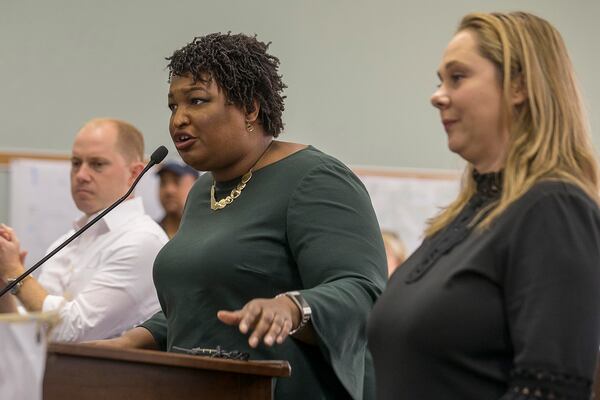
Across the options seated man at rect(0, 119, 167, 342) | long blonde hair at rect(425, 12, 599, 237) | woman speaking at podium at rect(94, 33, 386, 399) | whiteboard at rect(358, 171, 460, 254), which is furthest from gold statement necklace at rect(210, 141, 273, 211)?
whiteboard at rect(358, 171, 460, 254)

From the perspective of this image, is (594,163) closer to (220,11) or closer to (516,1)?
(220,11)

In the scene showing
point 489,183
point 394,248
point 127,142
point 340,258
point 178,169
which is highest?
point 489,183

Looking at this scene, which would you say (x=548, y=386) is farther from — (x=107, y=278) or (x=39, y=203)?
(x=39, y=203)

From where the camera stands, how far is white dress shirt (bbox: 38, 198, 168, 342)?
2.86 meters

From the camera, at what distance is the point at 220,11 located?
5.45 m

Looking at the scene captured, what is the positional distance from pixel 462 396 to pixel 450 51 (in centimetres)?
55

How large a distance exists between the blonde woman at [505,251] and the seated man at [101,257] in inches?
52.6

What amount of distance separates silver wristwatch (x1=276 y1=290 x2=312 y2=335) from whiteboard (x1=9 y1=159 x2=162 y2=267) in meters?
3.30

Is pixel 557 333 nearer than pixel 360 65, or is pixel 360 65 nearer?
pixel 557 333

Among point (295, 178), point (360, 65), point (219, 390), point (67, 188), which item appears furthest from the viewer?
point (360, 65)

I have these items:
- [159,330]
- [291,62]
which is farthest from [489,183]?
[291,62]

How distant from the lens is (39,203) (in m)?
4.98

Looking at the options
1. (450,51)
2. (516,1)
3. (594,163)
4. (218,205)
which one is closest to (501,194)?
(594,163)

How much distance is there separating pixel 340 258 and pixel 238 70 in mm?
520
